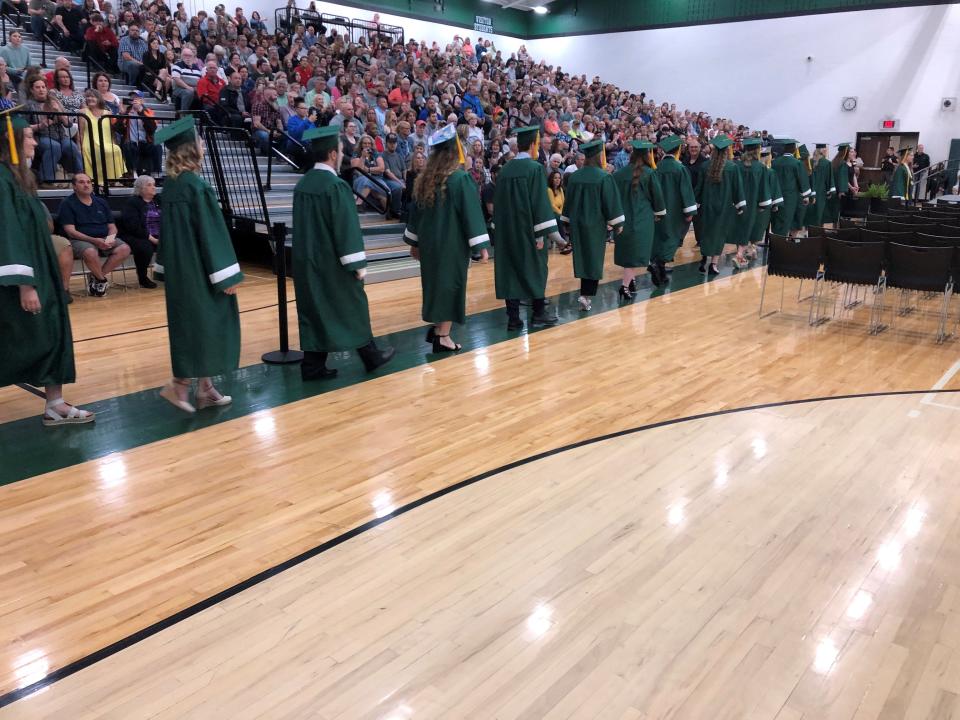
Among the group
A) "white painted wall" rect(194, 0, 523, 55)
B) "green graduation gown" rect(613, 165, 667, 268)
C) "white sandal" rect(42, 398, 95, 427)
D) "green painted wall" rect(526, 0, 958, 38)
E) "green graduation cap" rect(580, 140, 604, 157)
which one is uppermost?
"green painted wall" rect(526, 0, 958, 38)

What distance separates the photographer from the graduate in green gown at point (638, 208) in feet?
25.8

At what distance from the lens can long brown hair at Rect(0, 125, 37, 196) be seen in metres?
3.92

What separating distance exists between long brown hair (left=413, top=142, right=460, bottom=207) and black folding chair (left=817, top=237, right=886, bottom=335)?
343 cm

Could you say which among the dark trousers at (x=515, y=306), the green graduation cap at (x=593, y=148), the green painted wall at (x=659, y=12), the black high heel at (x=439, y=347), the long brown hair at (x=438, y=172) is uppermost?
the green painted wall at (x=659, y=12)

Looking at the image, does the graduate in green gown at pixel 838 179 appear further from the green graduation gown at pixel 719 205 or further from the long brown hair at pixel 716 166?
the long brown hair at pixel 716 166

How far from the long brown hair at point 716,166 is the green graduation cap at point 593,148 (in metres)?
2.82

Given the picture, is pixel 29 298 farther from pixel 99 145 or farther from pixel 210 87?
pixel 210 87

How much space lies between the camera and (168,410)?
15.6ft

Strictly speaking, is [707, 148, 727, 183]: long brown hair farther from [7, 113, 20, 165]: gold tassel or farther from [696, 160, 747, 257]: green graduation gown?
[7, 113, 20, 165]: gold tassel

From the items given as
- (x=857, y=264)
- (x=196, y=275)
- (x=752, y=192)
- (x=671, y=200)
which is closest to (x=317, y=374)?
(x=196, y=275)

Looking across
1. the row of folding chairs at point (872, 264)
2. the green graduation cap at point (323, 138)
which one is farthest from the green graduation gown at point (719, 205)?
the green graduation cap at point (323, 138)

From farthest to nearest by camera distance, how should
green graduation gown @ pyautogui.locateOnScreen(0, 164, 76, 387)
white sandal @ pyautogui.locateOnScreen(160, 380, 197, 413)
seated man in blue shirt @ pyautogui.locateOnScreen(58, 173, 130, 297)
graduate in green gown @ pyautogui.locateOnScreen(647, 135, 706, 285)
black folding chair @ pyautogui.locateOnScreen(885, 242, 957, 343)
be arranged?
graduate in green gown @ pyautogui.locateOnScreen(647, 135, 706, 285), seated man in blue shirt @ pyautogui.locateOnScreen(58, 173, 130, 297), black folding chair @ pyautogui.locateOnScreen(885, 242, 957, 343), white sandal @ pyautogui.locateOnScreen(160, 380, 197, 413), green graduation gown @ pyautogui.locateOnScreen(0, 164, 76, 387)

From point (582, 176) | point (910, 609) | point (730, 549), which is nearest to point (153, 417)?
point (730, 549)

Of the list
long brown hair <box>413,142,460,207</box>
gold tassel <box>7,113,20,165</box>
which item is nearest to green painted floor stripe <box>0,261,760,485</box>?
long brown hair <box>413,142,460,207</box>
